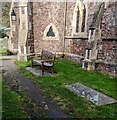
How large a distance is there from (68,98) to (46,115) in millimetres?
1363

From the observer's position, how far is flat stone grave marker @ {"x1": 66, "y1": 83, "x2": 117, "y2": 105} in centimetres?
617

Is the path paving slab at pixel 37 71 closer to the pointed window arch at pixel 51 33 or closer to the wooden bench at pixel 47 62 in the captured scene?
the wooden bench at pixel 47 62

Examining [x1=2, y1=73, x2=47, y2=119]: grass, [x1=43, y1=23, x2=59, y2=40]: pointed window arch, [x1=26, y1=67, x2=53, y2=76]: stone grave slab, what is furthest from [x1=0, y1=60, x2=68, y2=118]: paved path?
[x1=43, y1=23, x2=59, y2=40]: pointed window arch

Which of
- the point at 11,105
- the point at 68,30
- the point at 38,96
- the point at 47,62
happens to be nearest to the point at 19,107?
the point at 11,105

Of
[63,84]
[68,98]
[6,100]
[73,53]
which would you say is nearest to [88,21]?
[73,53]

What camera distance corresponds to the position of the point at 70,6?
44.6 ft

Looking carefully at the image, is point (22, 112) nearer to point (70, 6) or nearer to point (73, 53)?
point (73, 53)

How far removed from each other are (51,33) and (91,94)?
8.28 meters

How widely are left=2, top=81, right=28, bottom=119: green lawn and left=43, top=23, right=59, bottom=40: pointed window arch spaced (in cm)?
773

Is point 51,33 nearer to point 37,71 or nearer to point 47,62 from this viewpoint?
point 47,62

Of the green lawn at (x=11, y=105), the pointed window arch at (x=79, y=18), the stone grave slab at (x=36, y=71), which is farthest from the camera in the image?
the pointed window arch at (x=79, y=18)

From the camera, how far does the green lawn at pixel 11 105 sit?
16.7ft

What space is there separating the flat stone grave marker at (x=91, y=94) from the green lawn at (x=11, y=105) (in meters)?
2.04

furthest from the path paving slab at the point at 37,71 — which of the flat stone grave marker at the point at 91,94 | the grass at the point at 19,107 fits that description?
the grass at the point at 19,107
